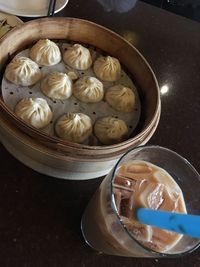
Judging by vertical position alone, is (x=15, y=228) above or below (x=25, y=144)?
below

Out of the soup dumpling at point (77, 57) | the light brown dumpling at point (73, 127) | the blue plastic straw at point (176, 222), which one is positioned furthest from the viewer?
the soup dumpling at point (77, 57)

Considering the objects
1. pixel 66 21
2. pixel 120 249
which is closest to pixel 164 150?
pixel 120 249

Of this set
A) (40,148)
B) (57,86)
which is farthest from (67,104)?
(40,148)

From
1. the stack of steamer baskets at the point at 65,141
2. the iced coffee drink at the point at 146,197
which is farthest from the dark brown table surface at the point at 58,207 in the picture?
the iced coffee drink at the point at 146,197

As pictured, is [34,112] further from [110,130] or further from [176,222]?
[176,222]

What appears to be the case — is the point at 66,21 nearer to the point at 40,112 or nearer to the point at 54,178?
the point at 40,112

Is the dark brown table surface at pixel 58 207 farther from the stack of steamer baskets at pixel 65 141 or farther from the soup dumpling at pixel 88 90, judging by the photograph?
the soup dumpling at pixel 88 90

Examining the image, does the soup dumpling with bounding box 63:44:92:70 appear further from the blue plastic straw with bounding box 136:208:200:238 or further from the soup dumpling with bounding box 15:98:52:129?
the blue plastic straw with bounding box 136:208:200:238

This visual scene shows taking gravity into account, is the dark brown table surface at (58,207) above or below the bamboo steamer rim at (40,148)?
below
